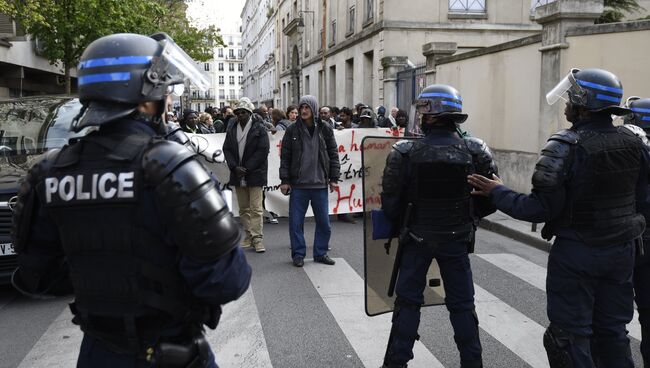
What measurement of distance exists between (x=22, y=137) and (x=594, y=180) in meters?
5.94

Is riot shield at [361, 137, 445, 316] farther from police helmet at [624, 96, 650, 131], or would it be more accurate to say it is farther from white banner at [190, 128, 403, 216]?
white banner at [190, 128, 403, 216]

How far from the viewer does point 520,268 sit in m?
6.45

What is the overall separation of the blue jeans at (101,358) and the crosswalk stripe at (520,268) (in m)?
4.68

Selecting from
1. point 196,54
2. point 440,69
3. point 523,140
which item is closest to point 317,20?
point 196,54

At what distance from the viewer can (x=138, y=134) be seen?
1.95 meters

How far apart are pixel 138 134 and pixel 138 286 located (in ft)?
1.72

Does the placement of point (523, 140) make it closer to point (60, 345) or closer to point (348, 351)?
point (348, 351)

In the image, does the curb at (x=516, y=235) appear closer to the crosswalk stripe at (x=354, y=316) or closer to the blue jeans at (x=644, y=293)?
the crosswalk stripe at (x=354, y=316)

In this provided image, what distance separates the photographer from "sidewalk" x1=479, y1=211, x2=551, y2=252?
24.7 feet

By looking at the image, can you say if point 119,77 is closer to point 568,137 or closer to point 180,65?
point 180,65

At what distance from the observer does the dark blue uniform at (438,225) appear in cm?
343

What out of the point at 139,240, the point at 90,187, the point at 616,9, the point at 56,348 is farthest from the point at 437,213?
the point at 616,9

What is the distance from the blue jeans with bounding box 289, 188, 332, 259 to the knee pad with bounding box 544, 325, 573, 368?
144 inches

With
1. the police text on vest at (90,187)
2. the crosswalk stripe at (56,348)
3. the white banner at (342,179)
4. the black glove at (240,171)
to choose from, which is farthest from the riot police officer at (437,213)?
the white banner at (342,179)
